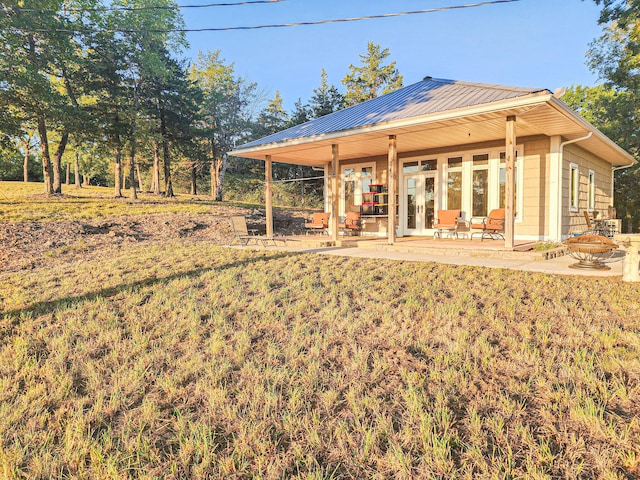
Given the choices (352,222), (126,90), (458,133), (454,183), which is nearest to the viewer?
(458,133)

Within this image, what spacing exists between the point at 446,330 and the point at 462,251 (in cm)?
425

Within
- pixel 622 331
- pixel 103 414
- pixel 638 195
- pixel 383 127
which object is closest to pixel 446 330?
pixel 622 331

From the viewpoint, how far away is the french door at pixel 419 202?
10.6 meters

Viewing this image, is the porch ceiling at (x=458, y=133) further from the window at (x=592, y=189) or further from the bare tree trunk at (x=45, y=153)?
the bare tree trunk at (x=45, y=153)

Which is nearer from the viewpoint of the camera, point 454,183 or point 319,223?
point 454,183

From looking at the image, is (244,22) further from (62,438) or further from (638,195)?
(638,195)

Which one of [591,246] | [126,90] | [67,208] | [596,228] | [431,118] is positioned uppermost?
[126,90]

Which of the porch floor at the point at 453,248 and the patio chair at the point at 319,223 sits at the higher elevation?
the patio chair at the point at 319,223

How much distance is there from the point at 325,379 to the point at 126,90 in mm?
22648

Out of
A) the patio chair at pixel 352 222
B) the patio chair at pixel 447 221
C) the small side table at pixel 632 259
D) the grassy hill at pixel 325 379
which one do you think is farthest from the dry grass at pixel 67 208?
the small side table at pixel 632 259

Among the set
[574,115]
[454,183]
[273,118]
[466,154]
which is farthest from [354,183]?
[273,118]

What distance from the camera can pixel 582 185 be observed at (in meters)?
10.4

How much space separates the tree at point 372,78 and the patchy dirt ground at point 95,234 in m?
17.5

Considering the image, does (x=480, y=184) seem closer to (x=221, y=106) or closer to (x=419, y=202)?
(x=419, y=202)
